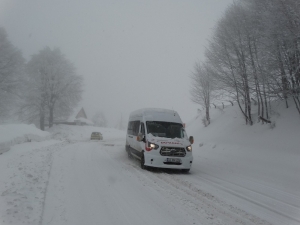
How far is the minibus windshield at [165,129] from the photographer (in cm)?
1047

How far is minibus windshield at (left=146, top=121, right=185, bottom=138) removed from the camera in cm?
1047

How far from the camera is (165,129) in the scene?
10.7 metres

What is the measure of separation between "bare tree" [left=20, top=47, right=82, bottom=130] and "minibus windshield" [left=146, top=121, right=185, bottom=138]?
2665 cm

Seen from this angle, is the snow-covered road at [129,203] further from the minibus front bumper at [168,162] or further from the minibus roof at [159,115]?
the minibus roof at [159,115]

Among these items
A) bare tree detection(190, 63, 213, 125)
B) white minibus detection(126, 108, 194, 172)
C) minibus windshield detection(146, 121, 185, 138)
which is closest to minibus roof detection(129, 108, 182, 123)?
white minibus detection(126, 108, 194, 172)

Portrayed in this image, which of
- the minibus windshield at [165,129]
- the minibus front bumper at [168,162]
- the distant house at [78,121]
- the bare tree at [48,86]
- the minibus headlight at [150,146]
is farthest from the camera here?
the distant house at [78,121]

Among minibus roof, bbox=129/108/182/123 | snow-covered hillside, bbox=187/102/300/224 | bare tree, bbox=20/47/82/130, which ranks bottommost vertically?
snow-covered hillside, bbox=187/102/300/224

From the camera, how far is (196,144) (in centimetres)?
2020

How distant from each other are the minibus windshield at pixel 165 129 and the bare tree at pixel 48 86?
87.4ft

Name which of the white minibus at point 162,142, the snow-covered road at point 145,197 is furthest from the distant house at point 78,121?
the snow-covered road at point 145,197

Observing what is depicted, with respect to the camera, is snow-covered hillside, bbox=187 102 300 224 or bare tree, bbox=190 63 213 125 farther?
bare tree, bbox=190 63 213 125

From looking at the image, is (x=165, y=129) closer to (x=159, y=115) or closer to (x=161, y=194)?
(x=159, y=115)

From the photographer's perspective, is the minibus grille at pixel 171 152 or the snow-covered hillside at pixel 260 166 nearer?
the snow-covered hillside at pixel 260 166

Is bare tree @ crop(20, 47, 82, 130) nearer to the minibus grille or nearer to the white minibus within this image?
the white minibus
